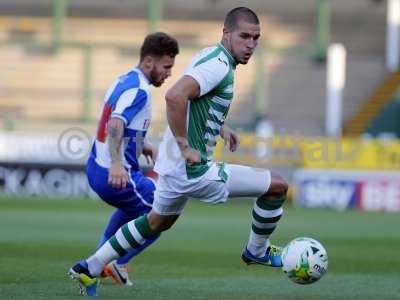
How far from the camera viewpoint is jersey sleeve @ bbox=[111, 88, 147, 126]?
8219mm

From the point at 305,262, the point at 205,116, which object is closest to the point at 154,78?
the point at 205,116

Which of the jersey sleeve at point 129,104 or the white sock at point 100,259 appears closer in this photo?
the white sock at point 100,259

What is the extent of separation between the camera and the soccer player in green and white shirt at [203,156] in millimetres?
6953

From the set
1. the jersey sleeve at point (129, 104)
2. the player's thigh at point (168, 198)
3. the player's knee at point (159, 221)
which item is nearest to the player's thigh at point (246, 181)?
the player's thigh at point (168, 198)

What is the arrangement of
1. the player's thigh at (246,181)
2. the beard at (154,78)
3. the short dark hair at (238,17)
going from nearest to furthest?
the short dark hair at (238,17) < the player's thigh at (246,181) < the beard at (154,78)

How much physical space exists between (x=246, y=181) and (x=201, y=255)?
176 inches

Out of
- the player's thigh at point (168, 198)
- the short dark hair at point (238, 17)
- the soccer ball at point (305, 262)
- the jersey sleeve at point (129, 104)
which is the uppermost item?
the short dark hair at point (238, 17)

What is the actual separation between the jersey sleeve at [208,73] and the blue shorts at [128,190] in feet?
5.59

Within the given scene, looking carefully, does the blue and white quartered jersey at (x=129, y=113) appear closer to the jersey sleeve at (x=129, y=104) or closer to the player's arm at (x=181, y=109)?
the jersey sleeve at (x=129, y=104)

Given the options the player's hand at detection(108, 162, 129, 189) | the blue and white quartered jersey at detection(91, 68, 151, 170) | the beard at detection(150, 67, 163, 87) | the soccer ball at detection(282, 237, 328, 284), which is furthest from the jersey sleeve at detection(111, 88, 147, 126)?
the soccer ball at detection(282, 237, 328, 284)

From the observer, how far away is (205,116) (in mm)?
7203

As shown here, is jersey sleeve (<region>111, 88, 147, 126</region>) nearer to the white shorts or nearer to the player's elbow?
the white shorts

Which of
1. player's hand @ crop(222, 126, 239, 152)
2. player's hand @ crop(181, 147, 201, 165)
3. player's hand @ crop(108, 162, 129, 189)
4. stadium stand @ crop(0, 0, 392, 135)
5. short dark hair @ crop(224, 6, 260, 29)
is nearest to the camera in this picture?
player's hand @ crop(181, 147, 201, 165)

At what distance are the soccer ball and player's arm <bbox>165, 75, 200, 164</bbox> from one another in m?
1.14
